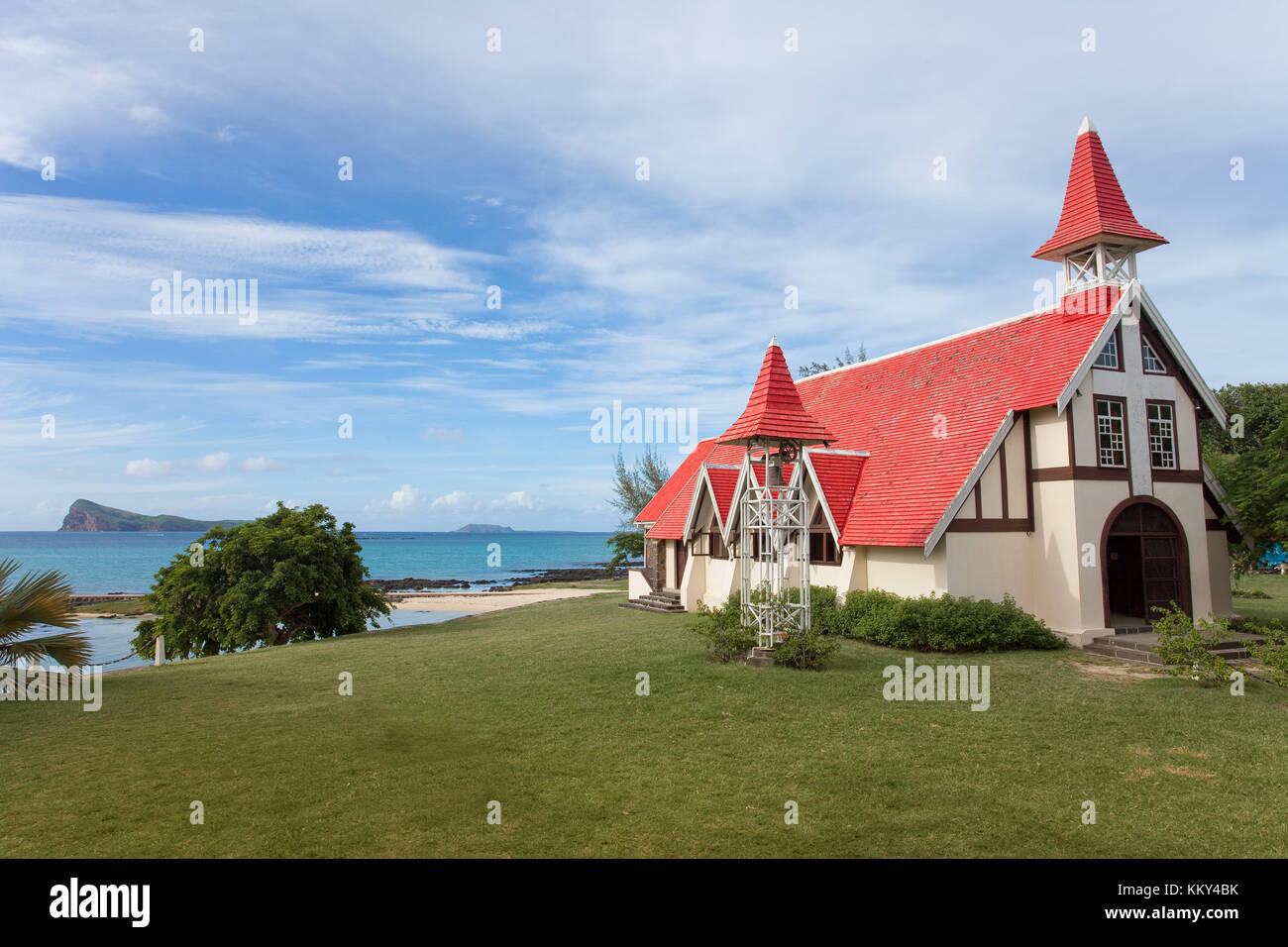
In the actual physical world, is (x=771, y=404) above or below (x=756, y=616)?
above

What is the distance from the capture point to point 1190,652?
1381 cm

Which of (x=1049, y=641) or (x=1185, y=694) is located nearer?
(x=1185, y=694)

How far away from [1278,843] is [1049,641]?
11441mm

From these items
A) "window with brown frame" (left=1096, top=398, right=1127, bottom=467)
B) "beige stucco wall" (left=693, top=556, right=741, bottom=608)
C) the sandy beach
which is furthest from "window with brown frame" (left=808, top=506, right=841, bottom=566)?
the sandy beach

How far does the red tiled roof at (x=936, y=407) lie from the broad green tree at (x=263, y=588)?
16.1 meters

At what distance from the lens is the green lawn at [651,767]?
23.1ft

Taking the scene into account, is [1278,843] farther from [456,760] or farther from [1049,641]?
[1049,641]

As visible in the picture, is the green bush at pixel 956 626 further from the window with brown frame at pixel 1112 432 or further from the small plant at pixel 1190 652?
the window with brown frame at pixel 1112 432

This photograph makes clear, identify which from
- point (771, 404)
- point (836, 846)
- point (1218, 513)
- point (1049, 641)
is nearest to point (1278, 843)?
point (836, 846)

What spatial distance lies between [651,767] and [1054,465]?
14.4m

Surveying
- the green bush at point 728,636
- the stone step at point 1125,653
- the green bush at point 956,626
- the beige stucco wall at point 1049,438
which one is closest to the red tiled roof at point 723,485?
the green bush at point 956,626

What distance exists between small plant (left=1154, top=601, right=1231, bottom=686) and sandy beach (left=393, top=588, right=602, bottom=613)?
29.0m

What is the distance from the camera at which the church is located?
18312 mm
